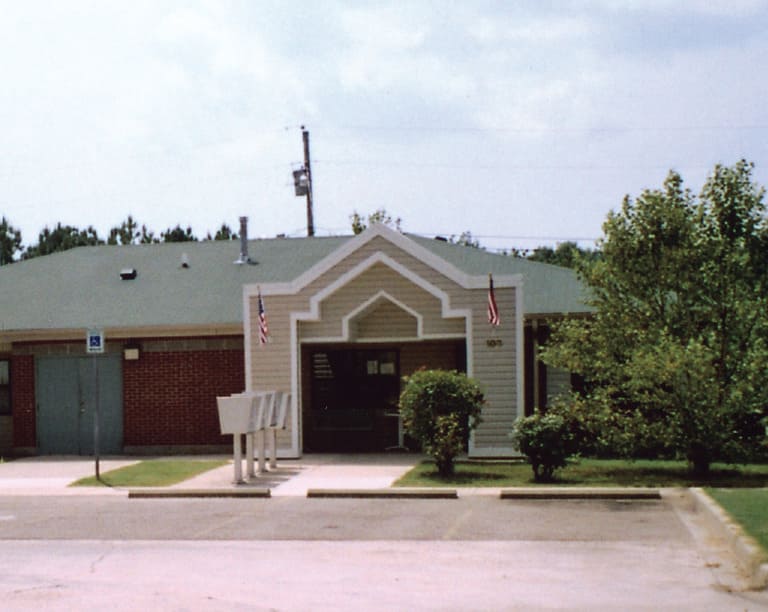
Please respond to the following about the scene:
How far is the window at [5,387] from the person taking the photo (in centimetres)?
2556

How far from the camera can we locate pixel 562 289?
81.3ft

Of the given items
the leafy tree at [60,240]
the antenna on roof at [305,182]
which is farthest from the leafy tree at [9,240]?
the antenna on roof at [305,182]

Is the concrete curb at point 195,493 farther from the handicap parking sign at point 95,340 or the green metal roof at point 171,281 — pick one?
the green metal roof at point 171,281

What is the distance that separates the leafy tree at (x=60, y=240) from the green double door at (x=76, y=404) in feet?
127

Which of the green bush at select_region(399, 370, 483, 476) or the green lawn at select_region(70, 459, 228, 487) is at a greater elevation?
the green bush at select_region(399, 370, 483, 476)

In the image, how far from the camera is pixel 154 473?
791 inches

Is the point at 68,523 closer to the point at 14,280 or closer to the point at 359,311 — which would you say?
the point at 359,311

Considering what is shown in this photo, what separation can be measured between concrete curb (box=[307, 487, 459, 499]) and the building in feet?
15.5

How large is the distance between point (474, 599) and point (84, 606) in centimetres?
290

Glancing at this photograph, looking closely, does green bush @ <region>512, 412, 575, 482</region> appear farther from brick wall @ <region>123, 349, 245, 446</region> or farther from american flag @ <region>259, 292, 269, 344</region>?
brick wall @ <region>123, 349, 245, 446</region>

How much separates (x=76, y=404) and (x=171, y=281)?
3.85 m

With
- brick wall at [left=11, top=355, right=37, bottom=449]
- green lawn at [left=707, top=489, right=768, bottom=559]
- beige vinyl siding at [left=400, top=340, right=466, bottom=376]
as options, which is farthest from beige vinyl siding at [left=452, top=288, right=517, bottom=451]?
brick wall at [left=11, top=355, right=37, bottom=449]

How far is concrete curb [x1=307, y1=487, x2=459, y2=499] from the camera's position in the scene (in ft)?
55.1

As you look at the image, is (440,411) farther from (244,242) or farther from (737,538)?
(244,242)
